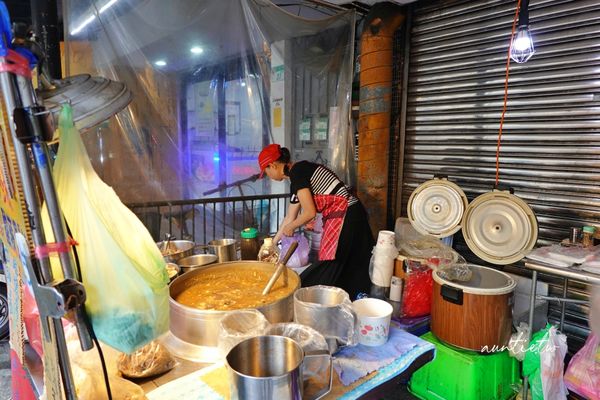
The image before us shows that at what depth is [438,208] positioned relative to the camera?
3584 mm

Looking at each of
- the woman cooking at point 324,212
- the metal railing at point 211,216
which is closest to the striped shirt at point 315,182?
the woman cooking at point 324,212

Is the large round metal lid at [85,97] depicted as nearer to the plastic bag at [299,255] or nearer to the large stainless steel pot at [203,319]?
the large stainless steel pot at [203,319]

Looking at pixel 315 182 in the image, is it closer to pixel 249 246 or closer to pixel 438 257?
pixel 249 246

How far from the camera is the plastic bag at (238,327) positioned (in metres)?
1.29

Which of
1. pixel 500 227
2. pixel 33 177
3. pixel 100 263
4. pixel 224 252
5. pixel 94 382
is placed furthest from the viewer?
pixel 500 227

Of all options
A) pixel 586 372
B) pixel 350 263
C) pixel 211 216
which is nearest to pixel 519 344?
pixel 586 372

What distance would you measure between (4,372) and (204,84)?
326cm

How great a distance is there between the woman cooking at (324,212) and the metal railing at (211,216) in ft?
2.84

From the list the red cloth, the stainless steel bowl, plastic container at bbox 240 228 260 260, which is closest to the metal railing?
plastic container at bbox 240 228 260 260

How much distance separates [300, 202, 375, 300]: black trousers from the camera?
329 cm

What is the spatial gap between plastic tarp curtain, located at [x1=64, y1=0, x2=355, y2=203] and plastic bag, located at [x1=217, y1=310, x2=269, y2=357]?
1990 millimetres

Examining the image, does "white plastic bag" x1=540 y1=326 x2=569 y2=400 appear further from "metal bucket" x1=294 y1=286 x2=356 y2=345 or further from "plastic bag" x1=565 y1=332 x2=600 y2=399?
"metal bucket" x1=294 y1=286 x2=356 y2=345

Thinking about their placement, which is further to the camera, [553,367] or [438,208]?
[438,208]

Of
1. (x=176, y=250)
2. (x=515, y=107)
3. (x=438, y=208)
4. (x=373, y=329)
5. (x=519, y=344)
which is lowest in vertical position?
(x=519, y=344)
